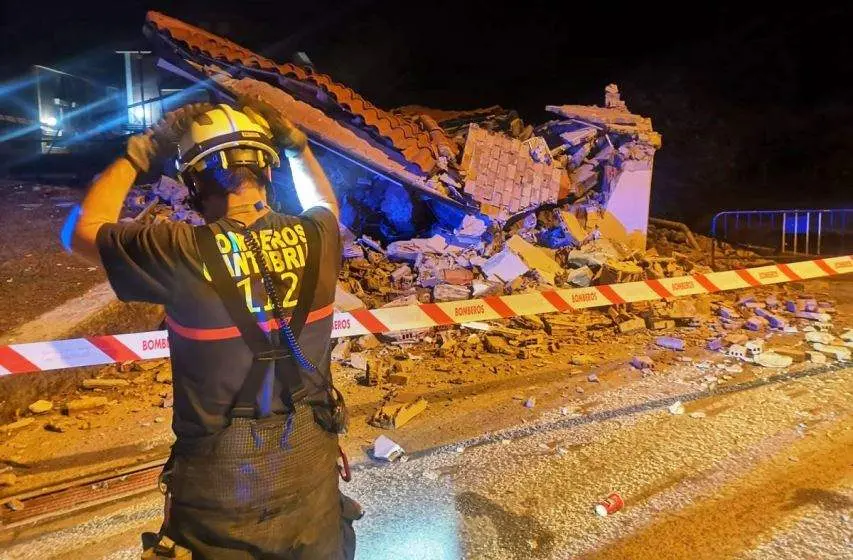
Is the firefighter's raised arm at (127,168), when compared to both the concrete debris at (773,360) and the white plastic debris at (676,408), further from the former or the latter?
the concrete debris at (773,360)

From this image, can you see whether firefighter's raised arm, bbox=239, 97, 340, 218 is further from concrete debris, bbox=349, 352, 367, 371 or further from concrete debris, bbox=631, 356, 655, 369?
→ concrete debris, bbox=631, 356, 655, 369

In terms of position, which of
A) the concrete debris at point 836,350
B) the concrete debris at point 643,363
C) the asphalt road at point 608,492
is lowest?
the asphalt road at point 608,492

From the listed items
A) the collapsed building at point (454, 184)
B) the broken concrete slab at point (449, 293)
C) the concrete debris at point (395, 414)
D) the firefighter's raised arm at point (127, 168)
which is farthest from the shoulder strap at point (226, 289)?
the broken concrete slab at point (449, 293)

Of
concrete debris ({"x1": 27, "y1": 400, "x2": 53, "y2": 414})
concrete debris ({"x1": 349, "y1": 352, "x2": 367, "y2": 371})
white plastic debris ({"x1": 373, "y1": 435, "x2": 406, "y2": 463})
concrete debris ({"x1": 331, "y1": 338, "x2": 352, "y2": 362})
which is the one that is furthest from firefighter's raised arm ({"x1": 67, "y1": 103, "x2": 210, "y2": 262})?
concrete debris ({"x1": 331, "y1": 338, "x2": 352, "y2": 362})

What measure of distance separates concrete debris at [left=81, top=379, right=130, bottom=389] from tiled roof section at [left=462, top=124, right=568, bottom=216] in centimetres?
512

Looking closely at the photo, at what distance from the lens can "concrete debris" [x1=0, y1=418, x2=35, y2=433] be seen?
15.5 ft

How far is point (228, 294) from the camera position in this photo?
1.70m

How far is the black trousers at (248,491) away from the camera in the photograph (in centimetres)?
177

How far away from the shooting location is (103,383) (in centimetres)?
545

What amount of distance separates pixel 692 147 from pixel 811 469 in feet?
76.5

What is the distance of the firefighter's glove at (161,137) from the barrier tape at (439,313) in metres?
2.45

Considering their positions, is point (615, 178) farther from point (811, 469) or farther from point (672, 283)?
point (811, 469)

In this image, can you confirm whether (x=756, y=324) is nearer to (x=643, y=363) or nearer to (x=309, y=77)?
(x=643, y=363)

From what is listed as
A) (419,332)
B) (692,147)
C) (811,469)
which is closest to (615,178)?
(419,332)
